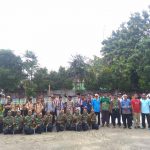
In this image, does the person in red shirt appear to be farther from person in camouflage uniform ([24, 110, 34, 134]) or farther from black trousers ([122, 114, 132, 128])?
person in camouflage uniform ([24, 110, 34, 134])

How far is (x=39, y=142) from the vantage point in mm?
11859

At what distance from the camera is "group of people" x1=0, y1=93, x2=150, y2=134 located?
14062mm

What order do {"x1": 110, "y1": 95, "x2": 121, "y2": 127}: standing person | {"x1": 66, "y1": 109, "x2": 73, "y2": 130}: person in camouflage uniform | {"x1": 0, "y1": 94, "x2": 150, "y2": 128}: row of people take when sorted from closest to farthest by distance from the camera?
{"x1": 66, "y1": 109, "x2": 73, "y2": 130}: person in camouflage uniform
{"x1": 0, "y1": 94, "x2": 150, "y2": 128}: row of people
{"x1": 110, "y1": 95, "x2": 121, "y2": 127}: standing person

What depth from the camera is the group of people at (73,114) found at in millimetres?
14062

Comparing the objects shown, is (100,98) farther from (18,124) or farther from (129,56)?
(129,56)

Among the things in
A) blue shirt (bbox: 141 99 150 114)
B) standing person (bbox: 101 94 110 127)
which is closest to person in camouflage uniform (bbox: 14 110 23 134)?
standing person (bbox: 101 94 110 127)

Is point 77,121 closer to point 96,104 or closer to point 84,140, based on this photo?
point 96,104

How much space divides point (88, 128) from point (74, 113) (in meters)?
0.89

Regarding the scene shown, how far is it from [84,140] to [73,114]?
264cm

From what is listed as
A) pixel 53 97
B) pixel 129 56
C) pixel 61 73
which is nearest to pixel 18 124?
pixel 53 97

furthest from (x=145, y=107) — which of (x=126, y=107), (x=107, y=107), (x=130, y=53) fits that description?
(x=130, y=53)

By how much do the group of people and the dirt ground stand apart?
22.5 inches

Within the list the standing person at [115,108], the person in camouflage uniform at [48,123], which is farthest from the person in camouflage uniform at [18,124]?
the standing person at [115,108]

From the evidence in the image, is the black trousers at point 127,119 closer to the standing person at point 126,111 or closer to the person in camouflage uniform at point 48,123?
the standing person at point 126,111
